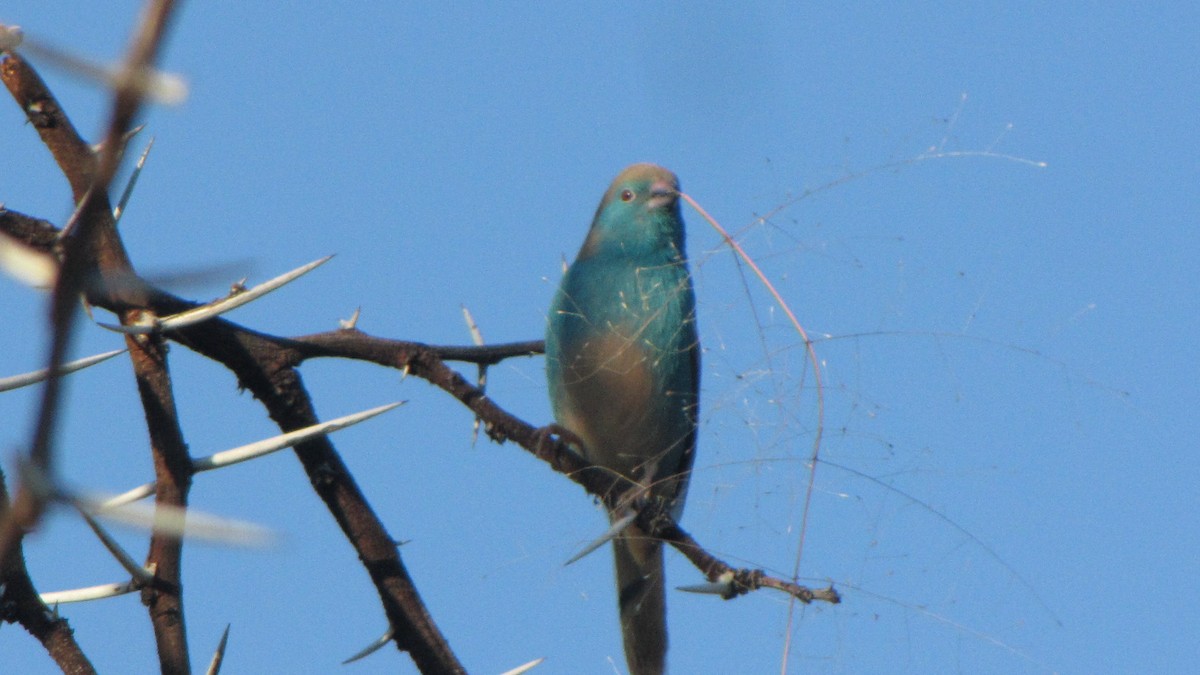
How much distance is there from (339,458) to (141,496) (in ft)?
1.43

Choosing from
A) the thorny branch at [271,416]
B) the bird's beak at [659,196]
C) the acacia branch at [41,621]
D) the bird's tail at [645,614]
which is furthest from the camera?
the bird's beak at [659,196]

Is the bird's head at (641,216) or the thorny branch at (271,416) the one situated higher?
the bird's head at (641,216)

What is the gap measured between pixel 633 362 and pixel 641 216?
113 cm

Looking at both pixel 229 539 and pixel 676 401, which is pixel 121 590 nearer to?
pixel 229 539

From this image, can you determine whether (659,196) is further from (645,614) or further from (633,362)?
(645,614)

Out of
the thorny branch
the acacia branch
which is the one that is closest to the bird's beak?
the thorny branch

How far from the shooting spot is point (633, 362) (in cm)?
398

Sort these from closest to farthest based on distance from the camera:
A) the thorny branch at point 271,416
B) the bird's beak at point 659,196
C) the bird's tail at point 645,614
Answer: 1. the thorny branch at point 271,416
2. the bird's tail at point 645,614
3. the bird's beak at point 659,196

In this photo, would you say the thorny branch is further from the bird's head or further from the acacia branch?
the bird's head

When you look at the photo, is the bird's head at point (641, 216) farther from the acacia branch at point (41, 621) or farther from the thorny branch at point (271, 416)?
the acacia branch at point (41, 621)

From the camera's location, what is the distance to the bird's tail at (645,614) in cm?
412

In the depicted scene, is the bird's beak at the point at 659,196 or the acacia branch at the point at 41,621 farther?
the bird's beak at the point at 659,196

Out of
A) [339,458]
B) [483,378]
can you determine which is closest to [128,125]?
[339,458]

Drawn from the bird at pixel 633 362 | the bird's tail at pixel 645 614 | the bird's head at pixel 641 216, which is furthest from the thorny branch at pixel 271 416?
the bird's head at pixel 641 216
